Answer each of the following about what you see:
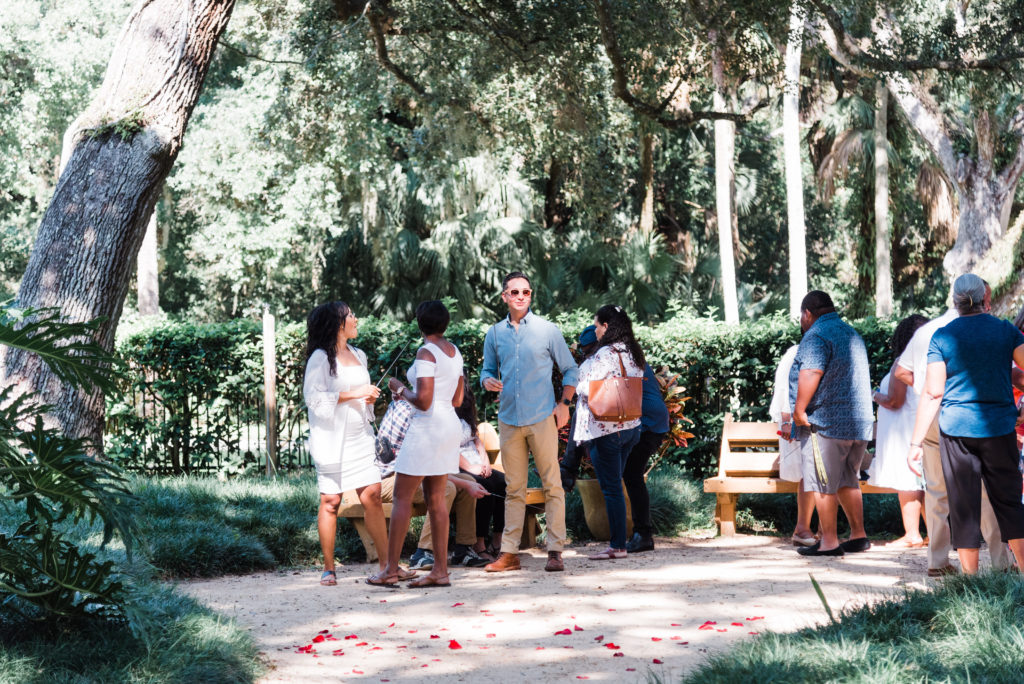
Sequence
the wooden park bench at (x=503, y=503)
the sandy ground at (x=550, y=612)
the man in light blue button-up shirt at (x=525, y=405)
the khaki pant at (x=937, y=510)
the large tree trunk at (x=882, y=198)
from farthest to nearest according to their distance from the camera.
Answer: the large tree trunk at (x=882, y=198)
the wooden park bench at (x=503, y=503)
the man in light blue button-up shirt at (x=525, y=405)
the khaki pant at (x=937, y=510)
the sandy ground at (x=550, y=612)

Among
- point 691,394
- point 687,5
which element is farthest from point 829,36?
point 691,394

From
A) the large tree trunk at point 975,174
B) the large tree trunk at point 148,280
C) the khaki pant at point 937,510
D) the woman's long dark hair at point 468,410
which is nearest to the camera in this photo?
the khaki pant at point 937,510

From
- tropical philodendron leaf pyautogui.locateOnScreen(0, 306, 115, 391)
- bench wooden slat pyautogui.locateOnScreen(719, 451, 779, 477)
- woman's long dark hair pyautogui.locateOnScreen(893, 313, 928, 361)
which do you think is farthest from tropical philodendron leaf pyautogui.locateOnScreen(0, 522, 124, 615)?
bench wooden slat pyautogui.locateOnScreen(719, 451, 779, 477)

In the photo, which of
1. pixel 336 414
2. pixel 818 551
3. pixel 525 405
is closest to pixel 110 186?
pixel 336 414

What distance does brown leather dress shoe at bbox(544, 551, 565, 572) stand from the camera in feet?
26.0

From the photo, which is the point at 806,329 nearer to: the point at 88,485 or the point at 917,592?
the point at 917,592

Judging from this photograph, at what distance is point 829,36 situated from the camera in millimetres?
17703

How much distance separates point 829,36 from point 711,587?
1305 cm

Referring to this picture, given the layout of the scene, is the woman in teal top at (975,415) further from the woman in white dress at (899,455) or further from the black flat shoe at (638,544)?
the black flat shoe at (638,544)

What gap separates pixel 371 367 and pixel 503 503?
11.7ft

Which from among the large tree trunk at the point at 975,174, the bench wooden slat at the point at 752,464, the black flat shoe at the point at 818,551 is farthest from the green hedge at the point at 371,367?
the large tree trunk at the point at 975,174

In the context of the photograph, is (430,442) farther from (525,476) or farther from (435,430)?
(525,476)

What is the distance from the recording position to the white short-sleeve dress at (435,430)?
23.4 ft

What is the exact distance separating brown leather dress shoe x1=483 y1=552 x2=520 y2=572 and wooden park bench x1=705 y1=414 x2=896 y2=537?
7.00 feet
